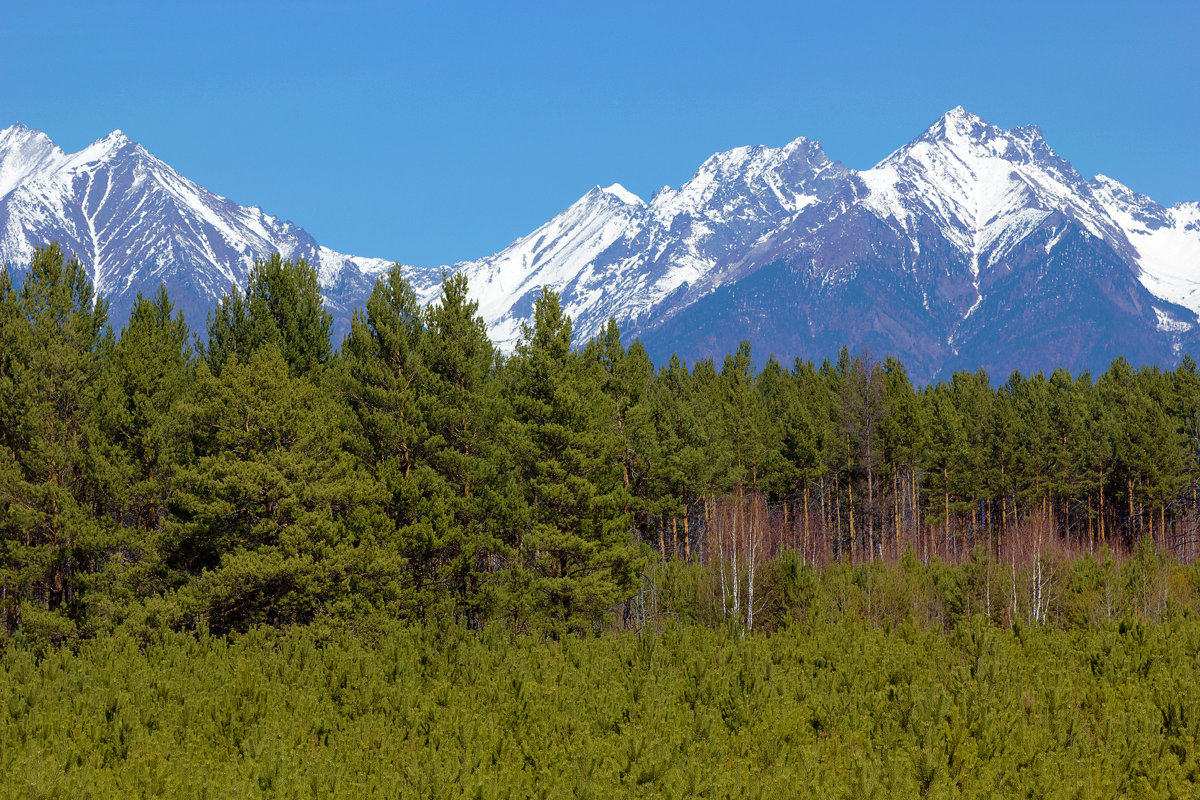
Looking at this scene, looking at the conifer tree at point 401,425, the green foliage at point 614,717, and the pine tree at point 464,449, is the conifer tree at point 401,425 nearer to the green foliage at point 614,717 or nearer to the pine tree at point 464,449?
the pine tree at point 464,449

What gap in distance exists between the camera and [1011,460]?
54.9 meters

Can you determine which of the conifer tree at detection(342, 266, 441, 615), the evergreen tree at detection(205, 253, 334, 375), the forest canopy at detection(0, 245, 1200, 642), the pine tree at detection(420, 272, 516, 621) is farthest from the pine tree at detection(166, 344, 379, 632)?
the evergreen tree at detection(205, 253, 334, 375)

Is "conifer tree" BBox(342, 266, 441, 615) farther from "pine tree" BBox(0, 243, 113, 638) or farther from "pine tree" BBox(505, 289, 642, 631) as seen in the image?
"pine tree" BBox(0, 243, 113, 638)

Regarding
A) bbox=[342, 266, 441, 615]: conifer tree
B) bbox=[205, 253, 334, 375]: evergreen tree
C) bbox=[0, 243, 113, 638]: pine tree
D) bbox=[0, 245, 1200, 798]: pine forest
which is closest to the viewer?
bbox=[0, 245, 1200, 798]: pine forest

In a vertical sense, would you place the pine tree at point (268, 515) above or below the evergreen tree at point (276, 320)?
below

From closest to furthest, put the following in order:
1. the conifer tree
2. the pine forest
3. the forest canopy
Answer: the pine forest, the forest canopy, the conifer tree

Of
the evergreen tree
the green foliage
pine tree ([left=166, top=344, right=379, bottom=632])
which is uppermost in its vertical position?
the evergreen tree

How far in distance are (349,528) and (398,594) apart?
103 inches

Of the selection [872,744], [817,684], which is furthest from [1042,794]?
[817,684]

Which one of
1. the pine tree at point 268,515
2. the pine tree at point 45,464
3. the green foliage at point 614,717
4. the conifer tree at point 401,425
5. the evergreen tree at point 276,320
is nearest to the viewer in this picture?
the green foliage at point 614,717

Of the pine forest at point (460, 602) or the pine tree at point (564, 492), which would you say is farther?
the pine tree at point (564, 492)

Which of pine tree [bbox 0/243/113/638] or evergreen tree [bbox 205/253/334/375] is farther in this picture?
evergreen tree [bbox 205/253/334/375]

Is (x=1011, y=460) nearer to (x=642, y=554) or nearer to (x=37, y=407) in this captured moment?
(x=642, y=554)

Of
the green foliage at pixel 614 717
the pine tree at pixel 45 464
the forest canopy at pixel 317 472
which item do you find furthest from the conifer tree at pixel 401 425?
the pine tree at pixel 45 464
